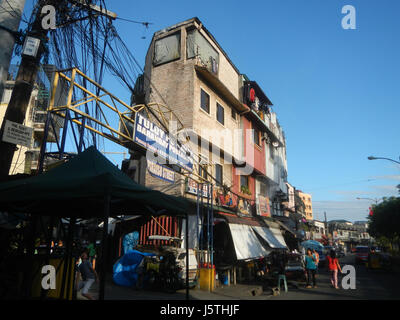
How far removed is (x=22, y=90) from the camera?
736 centimetres

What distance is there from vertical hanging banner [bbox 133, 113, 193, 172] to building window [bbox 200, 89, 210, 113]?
193 inches

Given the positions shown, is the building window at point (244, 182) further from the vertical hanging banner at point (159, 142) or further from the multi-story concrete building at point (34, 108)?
the multi-story concrete building at point (34, 108)

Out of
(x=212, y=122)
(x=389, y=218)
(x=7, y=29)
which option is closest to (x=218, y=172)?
(x=212, y=122)

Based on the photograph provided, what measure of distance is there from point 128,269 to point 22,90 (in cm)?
748

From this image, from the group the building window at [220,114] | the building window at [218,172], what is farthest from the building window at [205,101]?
the building window at [218,172]

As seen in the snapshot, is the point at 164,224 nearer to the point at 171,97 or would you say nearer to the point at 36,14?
the point at 171,97

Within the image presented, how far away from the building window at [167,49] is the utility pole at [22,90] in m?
10.4

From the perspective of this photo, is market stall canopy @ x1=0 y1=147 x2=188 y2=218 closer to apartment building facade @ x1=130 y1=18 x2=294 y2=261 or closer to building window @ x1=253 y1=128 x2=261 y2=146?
apartment building facade @ x1=130 y1=18 x2=294 y2=261

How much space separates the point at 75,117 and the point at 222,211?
9547 mm

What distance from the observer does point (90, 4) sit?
9555 mm

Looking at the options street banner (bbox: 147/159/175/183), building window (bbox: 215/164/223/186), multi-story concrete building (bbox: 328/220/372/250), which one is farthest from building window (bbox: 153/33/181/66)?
multi-story concrete building (bbox: 328/220/372/250)

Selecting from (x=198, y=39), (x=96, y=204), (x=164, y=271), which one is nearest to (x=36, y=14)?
(x=96, y=204)
